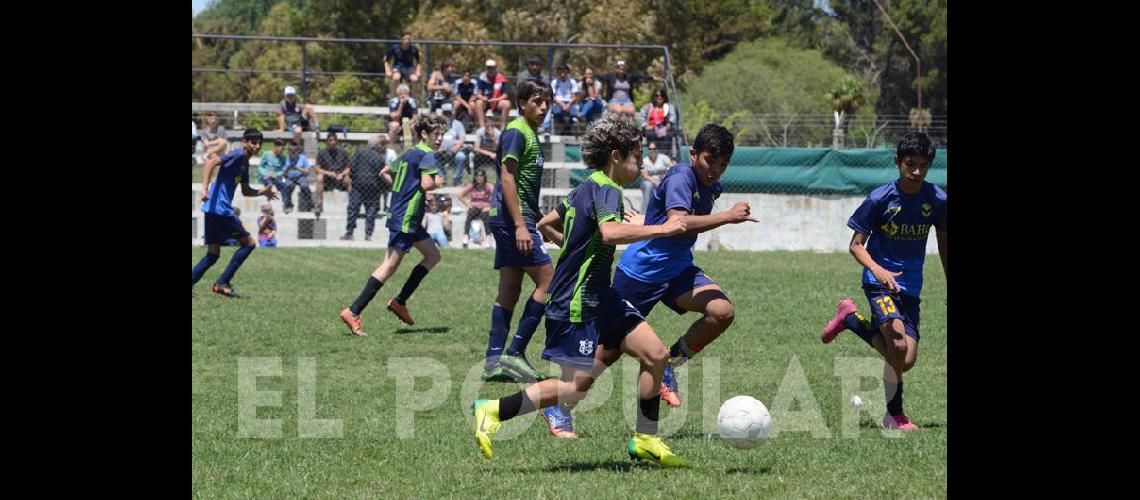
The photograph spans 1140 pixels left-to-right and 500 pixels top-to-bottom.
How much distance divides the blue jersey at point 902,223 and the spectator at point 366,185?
49.2ft

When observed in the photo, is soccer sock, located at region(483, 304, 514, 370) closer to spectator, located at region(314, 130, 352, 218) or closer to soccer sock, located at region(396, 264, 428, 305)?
soccer sock, located at region(396, 264, 428, 305)

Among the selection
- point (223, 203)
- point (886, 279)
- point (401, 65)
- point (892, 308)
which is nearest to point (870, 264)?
point (886, 279)

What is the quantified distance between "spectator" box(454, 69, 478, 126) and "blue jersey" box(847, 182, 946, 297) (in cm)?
1682

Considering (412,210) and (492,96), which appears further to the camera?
(492,96)

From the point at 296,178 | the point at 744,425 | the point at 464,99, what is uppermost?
the point at 464,99

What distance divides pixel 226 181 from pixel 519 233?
18.8ft

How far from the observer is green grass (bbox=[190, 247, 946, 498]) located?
5.75 meters

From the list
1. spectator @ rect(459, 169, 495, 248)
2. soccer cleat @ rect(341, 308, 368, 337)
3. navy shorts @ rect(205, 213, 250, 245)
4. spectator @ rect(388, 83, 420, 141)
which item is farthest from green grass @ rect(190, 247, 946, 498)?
spectator @ rect(388, 83, 420, 141)

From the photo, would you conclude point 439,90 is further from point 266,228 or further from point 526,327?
point 526,327

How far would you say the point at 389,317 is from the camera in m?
12.7

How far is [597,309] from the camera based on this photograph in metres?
6.20
